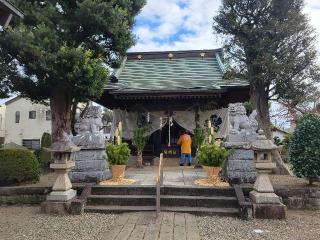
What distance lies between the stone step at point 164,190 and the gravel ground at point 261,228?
3.72 feet

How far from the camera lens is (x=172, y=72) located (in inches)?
713

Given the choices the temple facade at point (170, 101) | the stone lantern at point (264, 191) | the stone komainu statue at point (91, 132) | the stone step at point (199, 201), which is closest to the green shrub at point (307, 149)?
the stone lantern at point (264, 191)

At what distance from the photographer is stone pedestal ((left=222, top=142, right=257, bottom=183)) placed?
940cm

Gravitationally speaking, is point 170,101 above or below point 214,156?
above

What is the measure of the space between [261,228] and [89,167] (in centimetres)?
506

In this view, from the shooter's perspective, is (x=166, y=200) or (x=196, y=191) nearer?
(x=166, y=200)

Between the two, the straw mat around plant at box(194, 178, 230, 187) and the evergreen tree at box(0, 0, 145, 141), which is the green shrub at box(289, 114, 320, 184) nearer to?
the straw mat around plant at box(194, 178, 230, 187)

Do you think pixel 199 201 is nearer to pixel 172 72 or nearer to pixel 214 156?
pixel 214 156

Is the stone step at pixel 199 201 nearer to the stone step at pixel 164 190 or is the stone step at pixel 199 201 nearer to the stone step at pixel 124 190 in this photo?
the stone step at pixel 164 190

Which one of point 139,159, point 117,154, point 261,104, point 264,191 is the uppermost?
point 261,104

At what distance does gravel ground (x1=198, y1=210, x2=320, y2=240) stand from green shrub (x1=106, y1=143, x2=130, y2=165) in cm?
320

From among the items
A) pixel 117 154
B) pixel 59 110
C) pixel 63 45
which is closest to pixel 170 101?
pixel 59 110

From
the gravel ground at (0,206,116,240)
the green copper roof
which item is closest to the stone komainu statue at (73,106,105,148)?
the gravel ground at (0,206,116,240)

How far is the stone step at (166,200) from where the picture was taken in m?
8.41
